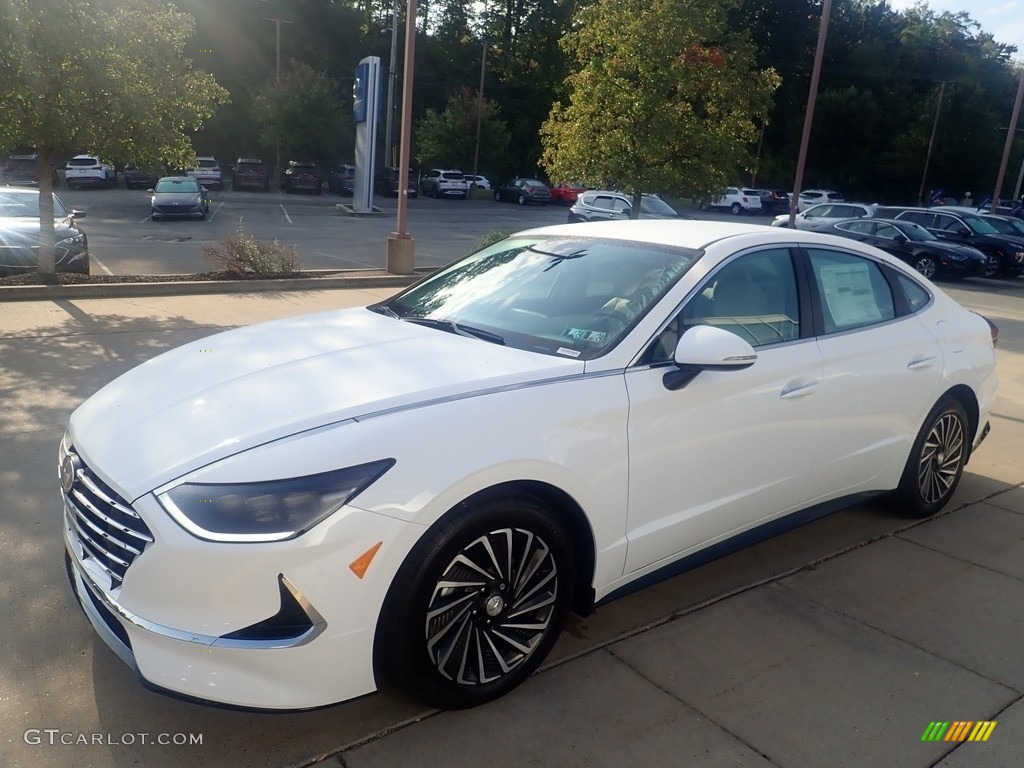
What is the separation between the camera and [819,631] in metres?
3.63

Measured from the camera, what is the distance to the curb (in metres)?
10.5

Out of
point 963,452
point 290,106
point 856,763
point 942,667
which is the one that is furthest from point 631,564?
point 290,106

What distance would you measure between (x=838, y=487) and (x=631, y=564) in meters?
1.54

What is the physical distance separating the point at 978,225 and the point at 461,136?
105 ft

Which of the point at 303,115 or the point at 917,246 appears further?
the point at 303,115

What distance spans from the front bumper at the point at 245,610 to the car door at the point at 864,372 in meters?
2.43

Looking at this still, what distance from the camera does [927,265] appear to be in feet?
67.2

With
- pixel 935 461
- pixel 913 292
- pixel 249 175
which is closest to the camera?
pixel 913 292

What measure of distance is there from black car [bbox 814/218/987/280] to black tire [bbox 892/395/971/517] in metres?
16.3

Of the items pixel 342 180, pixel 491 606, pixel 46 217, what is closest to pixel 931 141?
pixel 342 180

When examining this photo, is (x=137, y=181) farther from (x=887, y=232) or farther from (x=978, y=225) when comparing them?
(x=978, y=225)

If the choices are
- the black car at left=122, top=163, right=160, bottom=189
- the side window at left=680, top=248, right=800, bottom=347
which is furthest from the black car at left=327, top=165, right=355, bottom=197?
the side window at left=680, top=248, right=800, bottom=347

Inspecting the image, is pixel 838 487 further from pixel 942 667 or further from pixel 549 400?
pixel 549 400

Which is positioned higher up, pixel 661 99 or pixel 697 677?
pixel 661 99
